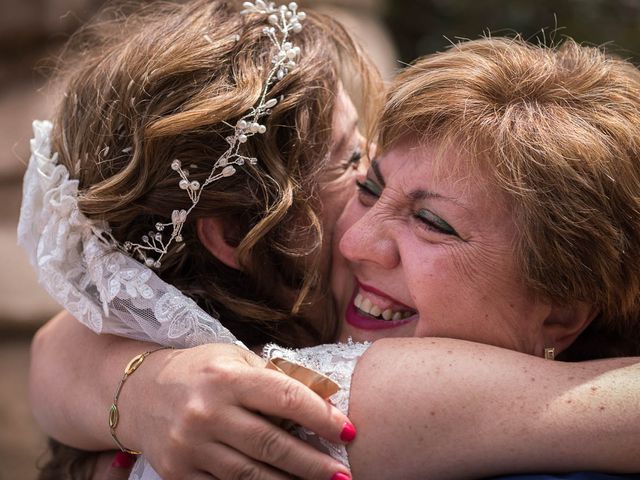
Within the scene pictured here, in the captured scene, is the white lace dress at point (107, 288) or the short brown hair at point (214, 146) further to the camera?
the short brown hair at point (214, 146)

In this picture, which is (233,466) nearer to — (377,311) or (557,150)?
(377,311)

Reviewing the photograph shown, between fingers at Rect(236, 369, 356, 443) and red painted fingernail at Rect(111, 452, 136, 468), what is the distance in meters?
0.85

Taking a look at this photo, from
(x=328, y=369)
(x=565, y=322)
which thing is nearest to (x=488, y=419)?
(x=328, y=369)

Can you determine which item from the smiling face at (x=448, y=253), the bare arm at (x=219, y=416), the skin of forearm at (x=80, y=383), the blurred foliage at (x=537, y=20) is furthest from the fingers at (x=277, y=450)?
the blurred foliage at (x=537, y=20)

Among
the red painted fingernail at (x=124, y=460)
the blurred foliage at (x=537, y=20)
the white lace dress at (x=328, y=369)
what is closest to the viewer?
the white lace dress at (x=328, y=369)

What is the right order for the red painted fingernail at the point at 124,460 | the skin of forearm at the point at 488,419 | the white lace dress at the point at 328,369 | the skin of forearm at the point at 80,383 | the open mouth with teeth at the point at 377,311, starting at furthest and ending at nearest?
the red painted fingernail at the point at 124,460, the open mouth with teeth at the point at 377,311, the skin of forearm at the point at 80,383, the white lace dress at the point at 328,369, the skin of forearm at the point at 488,419

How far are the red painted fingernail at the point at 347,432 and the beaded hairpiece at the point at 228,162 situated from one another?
0.89m

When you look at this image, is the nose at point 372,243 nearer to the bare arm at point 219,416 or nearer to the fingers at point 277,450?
the bare arm at point 219,416

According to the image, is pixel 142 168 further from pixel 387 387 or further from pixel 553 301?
pixel 553 301

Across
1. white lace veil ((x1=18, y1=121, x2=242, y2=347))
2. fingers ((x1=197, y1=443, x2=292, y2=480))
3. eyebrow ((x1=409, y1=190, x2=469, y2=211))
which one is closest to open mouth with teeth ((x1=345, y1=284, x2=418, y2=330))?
eyebrow ((x1=409, y1=190, x2=469, y2=211))

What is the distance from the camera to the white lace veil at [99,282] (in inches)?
100.0

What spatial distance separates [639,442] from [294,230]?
4.14 ft

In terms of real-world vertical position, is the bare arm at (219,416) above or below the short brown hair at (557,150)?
below

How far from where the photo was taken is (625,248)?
242cm
